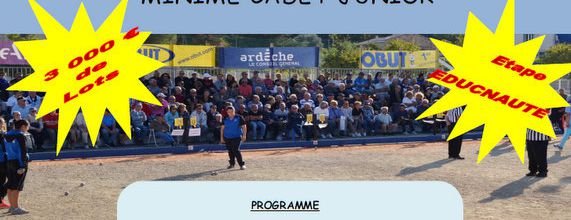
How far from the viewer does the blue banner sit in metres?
23.9

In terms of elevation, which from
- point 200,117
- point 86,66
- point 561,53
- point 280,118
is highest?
point 561,53

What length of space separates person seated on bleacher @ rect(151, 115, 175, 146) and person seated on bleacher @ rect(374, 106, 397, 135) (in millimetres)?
6524

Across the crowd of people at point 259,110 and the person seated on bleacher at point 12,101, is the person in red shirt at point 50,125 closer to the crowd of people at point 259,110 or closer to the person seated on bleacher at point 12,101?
the crowd of people at point 259,110

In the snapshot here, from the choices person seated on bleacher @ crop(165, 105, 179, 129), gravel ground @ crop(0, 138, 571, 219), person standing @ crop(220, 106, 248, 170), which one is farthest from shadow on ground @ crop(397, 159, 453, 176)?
person seated on bleacher @ crop(165, 105, 179, 129)

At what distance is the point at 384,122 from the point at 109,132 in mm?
8319

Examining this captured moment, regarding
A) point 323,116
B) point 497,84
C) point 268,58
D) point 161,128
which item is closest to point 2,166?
point 161,128

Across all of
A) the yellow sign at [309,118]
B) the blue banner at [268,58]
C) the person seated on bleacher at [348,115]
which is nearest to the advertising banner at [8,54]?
the blue banner at [268,58]

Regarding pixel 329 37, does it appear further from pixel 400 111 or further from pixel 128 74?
pixel 128 74

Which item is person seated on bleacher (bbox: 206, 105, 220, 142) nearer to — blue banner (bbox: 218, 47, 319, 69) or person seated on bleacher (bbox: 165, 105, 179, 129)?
person seated on bleacher (bbox: 165, 105, 179, 129)

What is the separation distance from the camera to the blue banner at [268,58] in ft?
78.3

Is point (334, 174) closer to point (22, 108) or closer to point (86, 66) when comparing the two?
point (22, 108)

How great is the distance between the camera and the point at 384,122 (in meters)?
20.7

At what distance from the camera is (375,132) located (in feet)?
69.3

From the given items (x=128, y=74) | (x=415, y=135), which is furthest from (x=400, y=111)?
(x=128, y=74)
